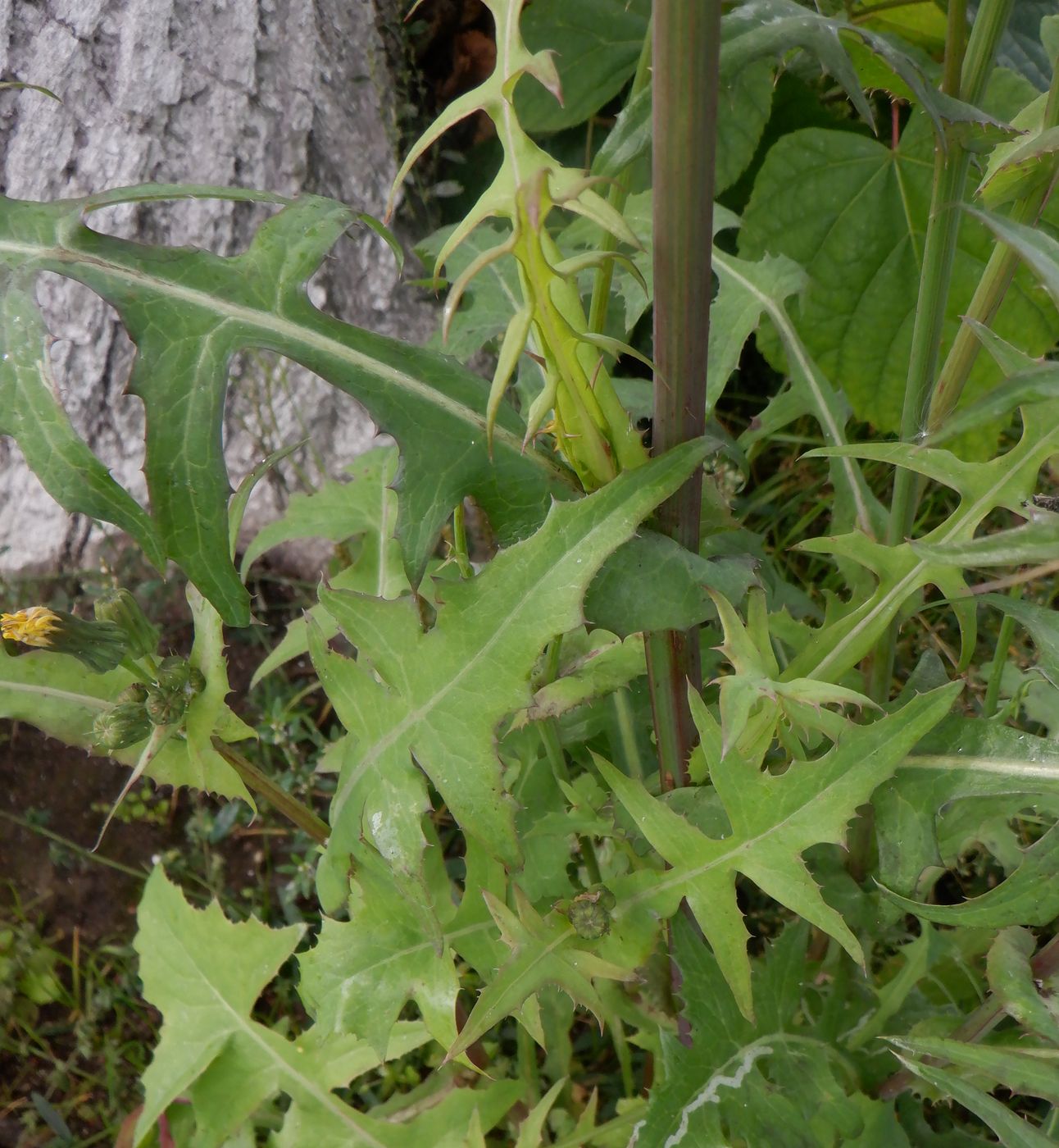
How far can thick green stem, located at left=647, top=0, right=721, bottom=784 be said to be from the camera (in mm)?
441

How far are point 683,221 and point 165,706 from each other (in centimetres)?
56

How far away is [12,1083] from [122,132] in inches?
57.8

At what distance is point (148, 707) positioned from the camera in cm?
77

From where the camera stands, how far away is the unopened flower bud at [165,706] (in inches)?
30.5

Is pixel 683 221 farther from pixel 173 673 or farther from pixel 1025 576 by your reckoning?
pixel 173 673

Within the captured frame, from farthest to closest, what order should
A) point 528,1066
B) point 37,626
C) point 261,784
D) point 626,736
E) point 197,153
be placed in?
point 197,153, point 528,1066, point 626,736, point 261,784, point 37,626

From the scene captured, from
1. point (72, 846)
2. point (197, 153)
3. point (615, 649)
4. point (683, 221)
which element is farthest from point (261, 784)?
point (197, 153)

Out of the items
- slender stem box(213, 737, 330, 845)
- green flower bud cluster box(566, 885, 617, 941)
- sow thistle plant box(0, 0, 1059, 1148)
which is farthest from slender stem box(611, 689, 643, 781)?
slender stem box(213, 737, 330, 845)

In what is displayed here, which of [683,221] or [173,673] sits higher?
[683,221]

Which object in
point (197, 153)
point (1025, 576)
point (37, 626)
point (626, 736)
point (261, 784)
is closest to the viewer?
point (1025, 576)

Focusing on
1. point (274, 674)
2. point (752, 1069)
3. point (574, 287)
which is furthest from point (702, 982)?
point (274, 674)

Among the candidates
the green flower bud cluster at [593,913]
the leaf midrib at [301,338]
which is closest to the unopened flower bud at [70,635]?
the leaf midrib at [301,338]

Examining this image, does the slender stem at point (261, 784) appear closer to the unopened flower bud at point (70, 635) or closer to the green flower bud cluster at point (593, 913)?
the unopened flower bud at point (70, 635)

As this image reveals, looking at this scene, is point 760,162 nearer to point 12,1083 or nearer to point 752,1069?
point 752,1069
